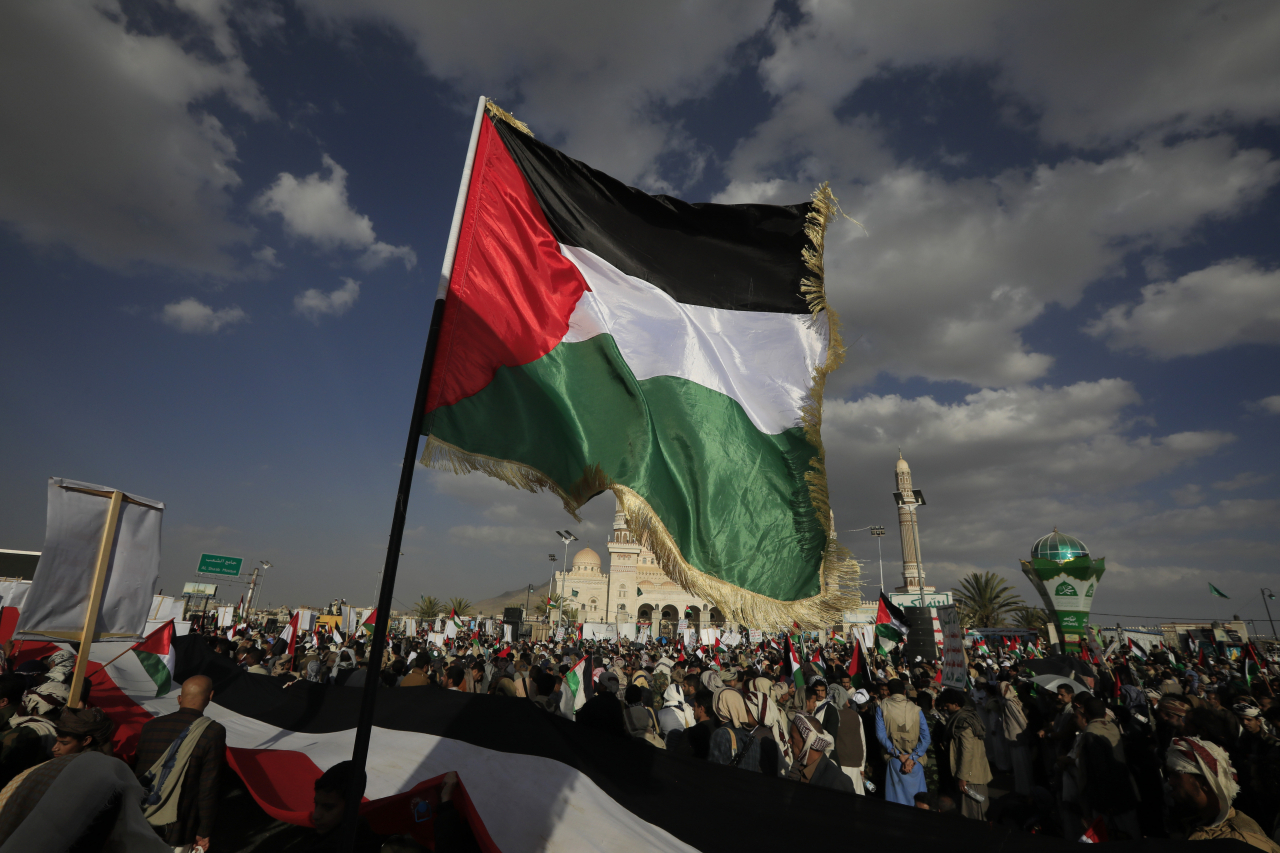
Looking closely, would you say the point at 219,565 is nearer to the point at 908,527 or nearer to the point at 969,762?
the point at 969,762

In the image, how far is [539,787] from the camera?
3.51 metres

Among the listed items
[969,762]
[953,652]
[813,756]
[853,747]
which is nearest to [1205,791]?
[813,756]

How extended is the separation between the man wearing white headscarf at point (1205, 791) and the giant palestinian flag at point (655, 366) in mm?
1691

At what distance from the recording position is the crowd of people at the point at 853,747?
304 centimetres

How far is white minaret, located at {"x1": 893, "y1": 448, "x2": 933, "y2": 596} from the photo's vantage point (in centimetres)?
6372

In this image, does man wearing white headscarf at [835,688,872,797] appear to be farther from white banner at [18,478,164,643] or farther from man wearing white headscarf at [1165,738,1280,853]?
white banner at [18,478,164,643]

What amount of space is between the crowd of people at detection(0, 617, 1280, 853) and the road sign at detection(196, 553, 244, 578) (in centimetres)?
2671

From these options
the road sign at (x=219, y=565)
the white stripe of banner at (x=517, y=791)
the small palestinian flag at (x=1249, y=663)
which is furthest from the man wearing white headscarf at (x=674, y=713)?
the road sign at (x=219, y=565)

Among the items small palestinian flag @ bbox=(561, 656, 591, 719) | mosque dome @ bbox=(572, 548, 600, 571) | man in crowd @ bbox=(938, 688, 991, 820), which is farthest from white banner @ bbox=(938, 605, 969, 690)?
mosque dome @ bbox=(572, 548, 600, 571)

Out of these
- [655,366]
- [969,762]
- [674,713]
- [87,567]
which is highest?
[655,366]

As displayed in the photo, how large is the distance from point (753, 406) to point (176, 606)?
20.0 m

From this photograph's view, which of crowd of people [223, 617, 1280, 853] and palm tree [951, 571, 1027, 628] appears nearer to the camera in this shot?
crowd of people [223, 617, 1280, 853]

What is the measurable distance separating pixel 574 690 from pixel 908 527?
64.2 metres

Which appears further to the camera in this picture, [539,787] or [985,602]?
[985,602]
